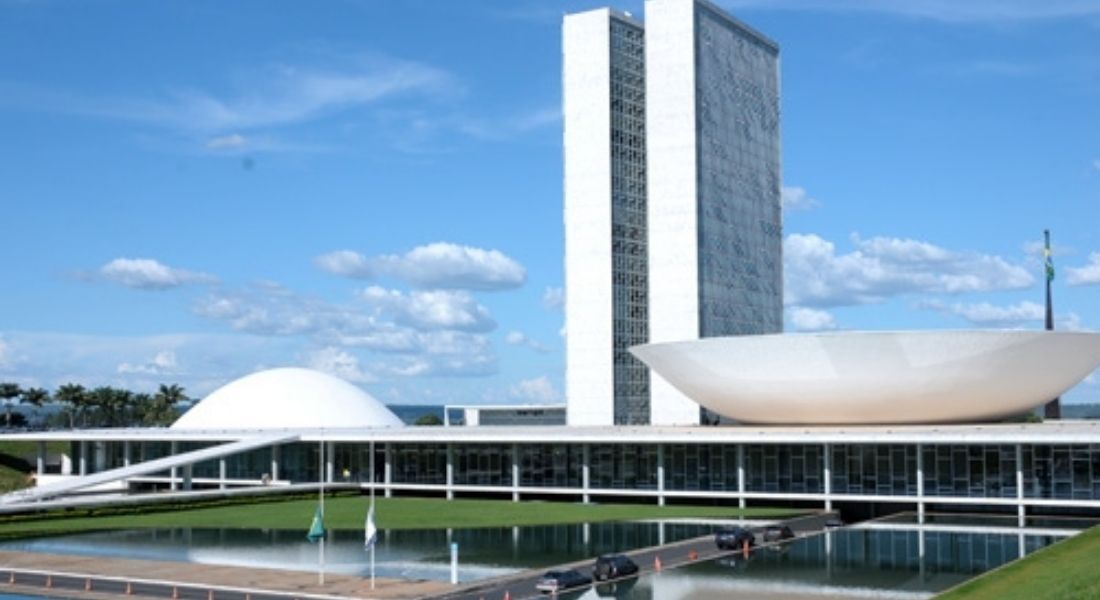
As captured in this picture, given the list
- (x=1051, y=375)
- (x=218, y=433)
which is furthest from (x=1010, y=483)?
(x=218, y=433)

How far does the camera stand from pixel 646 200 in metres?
94.9

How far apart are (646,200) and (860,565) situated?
179ft

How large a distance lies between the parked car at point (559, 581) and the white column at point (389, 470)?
38.2m

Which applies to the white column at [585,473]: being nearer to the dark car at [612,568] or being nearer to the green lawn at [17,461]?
the dark car at [612,568]

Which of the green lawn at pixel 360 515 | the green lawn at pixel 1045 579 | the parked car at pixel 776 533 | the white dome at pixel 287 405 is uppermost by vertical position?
the white dome at pixel 287 405

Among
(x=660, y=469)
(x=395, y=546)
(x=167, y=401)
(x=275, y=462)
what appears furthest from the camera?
(x=167, y=401)

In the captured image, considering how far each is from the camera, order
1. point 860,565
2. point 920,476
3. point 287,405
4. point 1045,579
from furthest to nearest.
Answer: point 287,405 → point 920,476 → point 860,565 → point 1045,579

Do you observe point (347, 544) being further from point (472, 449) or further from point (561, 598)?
point (472, 449)

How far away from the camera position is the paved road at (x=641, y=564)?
3775 cm

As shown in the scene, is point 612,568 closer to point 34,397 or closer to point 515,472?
point 515,472

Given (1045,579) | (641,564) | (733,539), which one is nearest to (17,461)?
(733,539)

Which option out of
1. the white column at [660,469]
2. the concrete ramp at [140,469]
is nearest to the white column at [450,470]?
the concrete ramp at [140,469]

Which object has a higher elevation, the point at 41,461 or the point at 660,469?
the point at 660,469

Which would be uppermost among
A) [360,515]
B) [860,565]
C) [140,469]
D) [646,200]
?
[646,200]
